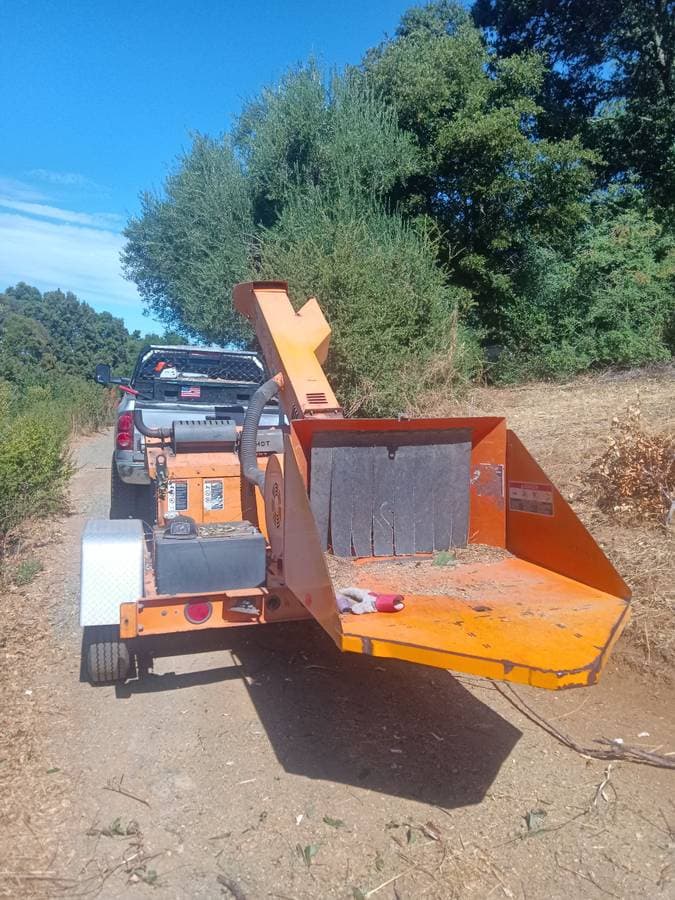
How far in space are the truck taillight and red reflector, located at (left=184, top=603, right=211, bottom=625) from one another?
12.8 feet

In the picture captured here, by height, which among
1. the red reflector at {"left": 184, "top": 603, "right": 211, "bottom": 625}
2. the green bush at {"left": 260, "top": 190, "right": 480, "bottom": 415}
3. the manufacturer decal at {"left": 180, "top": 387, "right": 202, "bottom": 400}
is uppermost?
the green bush at {"left": 260, "top": 190, "right": 480, "bottom": 415}

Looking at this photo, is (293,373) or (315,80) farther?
(315,80)

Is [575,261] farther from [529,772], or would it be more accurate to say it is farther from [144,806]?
[144,806]

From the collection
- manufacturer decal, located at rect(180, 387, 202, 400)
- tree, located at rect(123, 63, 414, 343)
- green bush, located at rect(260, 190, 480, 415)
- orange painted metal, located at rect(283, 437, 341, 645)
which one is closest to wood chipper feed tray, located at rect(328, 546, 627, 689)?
orange painted metal, located at rect(283, 437, 341, 645)

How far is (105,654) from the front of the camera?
427 cm

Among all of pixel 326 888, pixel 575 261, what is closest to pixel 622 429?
pixel 326 888

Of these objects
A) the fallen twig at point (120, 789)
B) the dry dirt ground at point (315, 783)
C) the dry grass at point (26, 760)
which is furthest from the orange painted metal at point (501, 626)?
the dry grass at point (26, 760)

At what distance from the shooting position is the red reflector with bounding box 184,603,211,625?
3979 millimetres

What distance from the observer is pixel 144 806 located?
3.25 m

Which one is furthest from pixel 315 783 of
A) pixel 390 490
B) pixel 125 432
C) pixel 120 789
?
pixel 125 432

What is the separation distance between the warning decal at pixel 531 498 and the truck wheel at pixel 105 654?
8.05 ft

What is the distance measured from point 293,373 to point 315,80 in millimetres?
12514

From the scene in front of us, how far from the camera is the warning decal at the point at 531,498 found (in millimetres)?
4160

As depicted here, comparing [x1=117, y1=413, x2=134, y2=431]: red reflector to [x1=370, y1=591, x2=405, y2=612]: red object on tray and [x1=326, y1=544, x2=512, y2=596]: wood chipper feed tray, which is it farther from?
[x1=370, y1=591, x2=405, y2=612]: red object on tray
